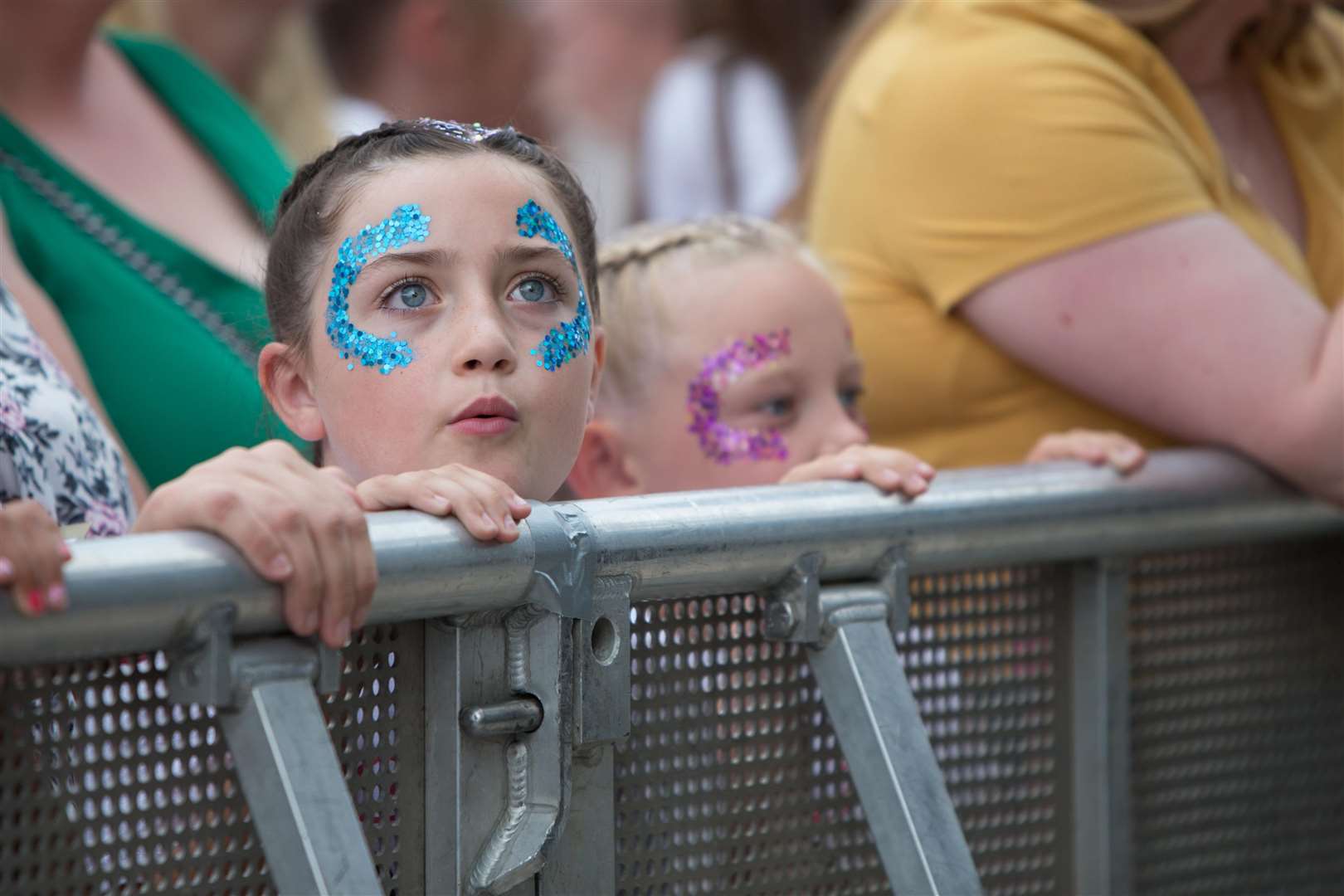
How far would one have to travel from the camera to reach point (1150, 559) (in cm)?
191

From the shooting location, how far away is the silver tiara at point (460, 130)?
67.9 inches

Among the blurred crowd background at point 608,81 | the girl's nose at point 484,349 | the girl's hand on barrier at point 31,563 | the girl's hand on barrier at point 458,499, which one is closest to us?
the girl's hand on barrier at point 31,563

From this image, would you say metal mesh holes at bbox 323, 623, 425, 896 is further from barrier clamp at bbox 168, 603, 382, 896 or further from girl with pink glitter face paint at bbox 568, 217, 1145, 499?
girl with pink glitter face paint at bbox 568, 217, 1145, 499

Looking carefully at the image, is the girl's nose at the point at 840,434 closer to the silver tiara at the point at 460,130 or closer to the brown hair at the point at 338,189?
the brown hair at the point at 338,189

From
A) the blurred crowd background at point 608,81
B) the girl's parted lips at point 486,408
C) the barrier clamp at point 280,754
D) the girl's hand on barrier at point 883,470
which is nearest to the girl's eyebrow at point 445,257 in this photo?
the girl's parted lips at point 486,408

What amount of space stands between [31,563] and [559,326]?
0.69 metres

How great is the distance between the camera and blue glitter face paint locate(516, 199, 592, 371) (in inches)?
64.7

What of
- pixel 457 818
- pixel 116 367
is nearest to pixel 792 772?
pixel 457 818

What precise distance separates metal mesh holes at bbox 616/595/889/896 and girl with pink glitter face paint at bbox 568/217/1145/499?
0.70m

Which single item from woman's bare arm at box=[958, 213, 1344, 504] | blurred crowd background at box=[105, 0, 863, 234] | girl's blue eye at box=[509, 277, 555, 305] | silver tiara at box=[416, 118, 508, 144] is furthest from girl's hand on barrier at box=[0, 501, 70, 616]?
blurred crowd background at box=[105, 0, 863, 234]

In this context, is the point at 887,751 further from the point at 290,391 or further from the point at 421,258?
the point at 290,391

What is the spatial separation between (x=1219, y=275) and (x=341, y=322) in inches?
42.1

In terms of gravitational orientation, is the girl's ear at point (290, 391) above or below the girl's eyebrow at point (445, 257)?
below

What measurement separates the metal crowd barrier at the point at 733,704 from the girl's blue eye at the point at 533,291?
1.01ft
